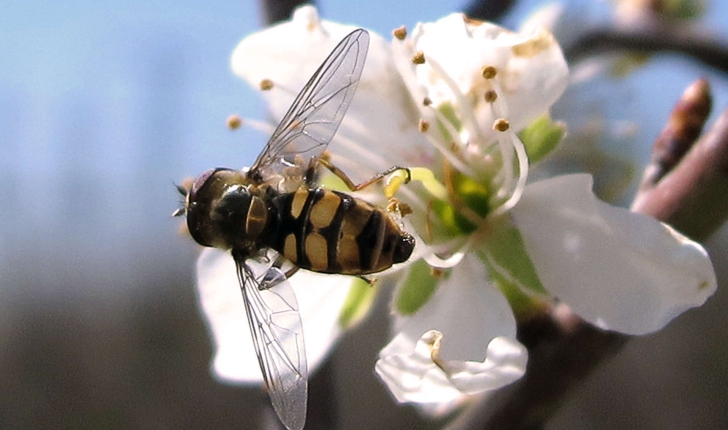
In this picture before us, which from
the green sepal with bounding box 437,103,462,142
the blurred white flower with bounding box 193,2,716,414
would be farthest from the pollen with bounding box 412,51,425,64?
the green sepal with bounding box 437,103,462,142

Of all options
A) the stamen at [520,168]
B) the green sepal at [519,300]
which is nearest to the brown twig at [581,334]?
the green sepal at [519,300]

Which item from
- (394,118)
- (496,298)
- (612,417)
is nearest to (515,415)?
(496,298)

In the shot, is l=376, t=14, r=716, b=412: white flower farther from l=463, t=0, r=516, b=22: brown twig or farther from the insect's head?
l=463, t=0, r=516, b=22: brown twig

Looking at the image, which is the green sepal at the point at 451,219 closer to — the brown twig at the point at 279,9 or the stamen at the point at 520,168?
the stamen at the point at 520,168

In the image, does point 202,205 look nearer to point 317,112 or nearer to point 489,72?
point 317,112

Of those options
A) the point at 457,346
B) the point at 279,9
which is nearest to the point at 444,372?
the point at 457,346
